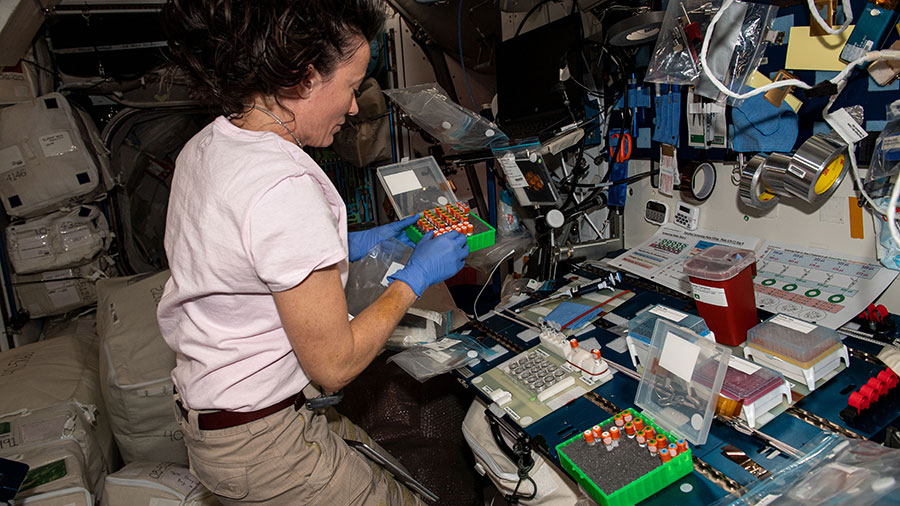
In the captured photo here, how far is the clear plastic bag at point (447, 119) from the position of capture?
6.08ft

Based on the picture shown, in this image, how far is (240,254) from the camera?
815mm

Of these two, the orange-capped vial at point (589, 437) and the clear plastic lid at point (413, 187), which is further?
the clear plastic lid at point (413, 187)

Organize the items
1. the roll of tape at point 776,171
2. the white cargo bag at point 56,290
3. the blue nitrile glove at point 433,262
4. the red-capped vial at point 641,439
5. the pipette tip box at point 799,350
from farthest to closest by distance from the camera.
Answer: the white cargo bag at point 56,290 → the roll of tape at point 776,171 → the blue nitrile glove at point 433,262 → the pipette tip box at point 799,350 → the red-capped vial at point 641,439

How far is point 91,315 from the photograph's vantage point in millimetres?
2854

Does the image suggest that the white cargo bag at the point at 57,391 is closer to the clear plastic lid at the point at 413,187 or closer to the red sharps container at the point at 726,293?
the clear plastic lid at the point at 413,187

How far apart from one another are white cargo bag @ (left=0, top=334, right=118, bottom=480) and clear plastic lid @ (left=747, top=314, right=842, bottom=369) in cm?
213

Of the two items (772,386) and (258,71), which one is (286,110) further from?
(772,386)

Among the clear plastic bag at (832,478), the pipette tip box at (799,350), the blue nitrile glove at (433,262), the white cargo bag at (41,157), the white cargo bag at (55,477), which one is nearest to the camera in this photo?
the clear plastic bag at (832,478)

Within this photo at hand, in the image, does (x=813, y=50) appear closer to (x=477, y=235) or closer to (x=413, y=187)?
(x=477, y=235)

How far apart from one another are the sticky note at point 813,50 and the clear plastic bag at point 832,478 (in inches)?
36.1

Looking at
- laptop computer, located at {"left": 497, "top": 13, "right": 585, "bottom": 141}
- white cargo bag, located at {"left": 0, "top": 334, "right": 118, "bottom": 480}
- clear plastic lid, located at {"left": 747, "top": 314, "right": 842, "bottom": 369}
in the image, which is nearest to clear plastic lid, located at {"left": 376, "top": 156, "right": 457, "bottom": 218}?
laptop computer, located at {"left": 497, "top": 13, "right": 585, "bottom": 141}

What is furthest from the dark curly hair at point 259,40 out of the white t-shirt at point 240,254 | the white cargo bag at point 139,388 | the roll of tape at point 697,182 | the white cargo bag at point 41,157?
the white cargo bag at point 41,157

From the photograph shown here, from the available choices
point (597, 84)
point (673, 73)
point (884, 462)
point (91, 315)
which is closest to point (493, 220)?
point (597, 84)

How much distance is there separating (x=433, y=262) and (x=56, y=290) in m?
2.76
